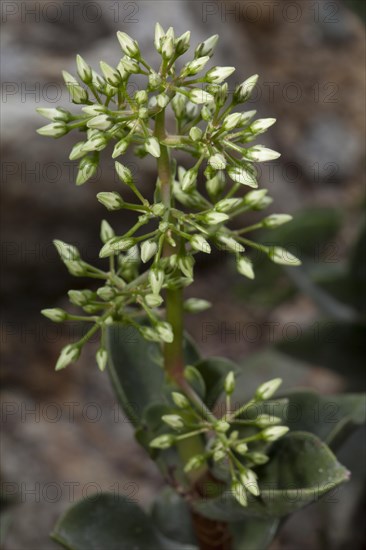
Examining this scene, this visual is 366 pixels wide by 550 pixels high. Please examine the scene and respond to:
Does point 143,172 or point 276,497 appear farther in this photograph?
point 143,172

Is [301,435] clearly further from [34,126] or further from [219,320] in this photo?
[219,320]

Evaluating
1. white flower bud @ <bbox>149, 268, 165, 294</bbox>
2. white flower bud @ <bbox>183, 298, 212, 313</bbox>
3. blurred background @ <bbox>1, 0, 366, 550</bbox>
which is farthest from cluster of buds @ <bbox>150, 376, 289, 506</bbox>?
blurred background @ <bbox>1, 0, 366, 550</bbox>

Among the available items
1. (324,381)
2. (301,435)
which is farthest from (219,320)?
(301,435)

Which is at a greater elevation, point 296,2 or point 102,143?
point 296,2

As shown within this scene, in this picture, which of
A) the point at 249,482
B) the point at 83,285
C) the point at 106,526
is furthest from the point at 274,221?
the point at 83,285

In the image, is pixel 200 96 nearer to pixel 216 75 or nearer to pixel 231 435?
pixel 216 75

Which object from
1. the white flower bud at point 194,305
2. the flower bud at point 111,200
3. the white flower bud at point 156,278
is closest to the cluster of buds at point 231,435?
the white flower bud at point 194,305
